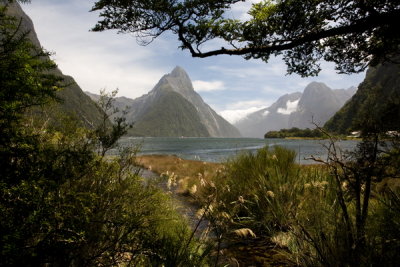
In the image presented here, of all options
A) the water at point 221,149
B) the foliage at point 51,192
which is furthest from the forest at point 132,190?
the water at point 221,149

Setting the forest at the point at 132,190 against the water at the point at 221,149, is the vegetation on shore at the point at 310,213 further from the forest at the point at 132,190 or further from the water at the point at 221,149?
the water at the point at 221,149

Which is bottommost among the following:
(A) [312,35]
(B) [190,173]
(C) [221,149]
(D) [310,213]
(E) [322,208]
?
(C) [221,149]

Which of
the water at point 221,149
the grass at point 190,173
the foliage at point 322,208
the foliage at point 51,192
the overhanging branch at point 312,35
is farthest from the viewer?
the water at point 221,149

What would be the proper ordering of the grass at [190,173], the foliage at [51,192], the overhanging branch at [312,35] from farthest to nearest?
1. the grass at [190,173]
2. the overhanging branch at [312,35]
3. the foliage at [51,192]

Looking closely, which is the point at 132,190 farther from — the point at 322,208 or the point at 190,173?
the point at 190,173

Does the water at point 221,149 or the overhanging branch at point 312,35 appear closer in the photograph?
the overhanging branch at point 312,35

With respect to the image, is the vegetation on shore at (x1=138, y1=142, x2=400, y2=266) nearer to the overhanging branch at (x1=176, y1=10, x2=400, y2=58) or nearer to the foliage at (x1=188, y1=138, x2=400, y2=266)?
the foliage at (x1=188, y1=138, x2=400, y2=266)

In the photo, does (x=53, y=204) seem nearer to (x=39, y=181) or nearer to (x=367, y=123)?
(x=39, y=181)

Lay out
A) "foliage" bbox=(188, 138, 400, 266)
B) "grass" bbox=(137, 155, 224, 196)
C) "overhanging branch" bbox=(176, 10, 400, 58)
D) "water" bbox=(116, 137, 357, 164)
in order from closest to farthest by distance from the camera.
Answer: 1. "foliage" bbox=(188, 138, 400, 266)
2. "overhanging branch" bbox=(176, 10, 400, 58)
3. "grass" bbox=(137, 155, 224, 196)
4. "water" bbox=(116, 137, 357, 164)

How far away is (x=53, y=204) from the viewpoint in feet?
7.95

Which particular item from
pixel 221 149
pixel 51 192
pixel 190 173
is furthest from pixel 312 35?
pixel 221 149

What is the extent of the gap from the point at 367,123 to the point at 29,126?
14.0 ft

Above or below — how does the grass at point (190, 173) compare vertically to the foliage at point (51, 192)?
below

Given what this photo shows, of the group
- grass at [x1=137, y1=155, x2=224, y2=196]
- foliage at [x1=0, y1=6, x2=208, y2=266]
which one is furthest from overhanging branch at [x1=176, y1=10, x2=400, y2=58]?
grass at [x1=137, y1=155, x2=224, y2=196]
